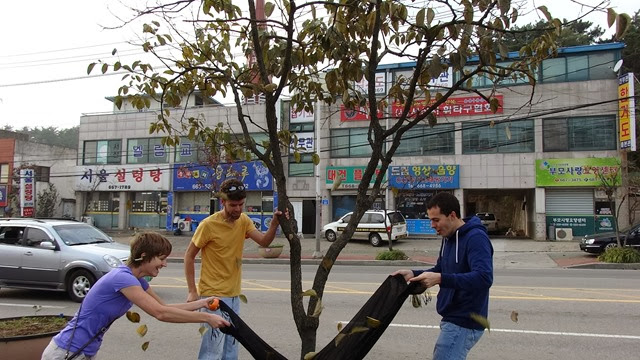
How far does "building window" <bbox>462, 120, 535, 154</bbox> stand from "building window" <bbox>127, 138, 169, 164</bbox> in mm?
18148

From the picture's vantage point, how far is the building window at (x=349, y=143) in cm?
2577

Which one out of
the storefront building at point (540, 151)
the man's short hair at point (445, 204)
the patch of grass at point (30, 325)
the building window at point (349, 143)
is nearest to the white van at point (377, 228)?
the storefront building at point (540, 151)

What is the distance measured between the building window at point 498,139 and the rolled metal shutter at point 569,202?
7.99 ft

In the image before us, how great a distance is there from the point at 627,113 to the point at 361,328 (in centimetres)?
2302

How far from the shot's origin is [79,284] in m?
9.39

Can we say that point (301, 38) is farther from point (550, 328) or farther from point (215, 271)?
point (550, 328)

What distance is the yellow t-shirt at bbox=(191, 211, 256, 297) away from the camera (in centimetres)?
387

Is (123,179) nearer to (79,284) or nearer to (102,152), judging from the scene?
(102,152)

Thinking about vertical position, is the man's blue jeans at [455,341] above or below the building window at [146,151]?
below

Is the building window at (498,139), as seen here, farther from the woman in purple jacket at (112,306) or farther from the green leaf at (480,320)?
the woman in purple jacket at (112,306)

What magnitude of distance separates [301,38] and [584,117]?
23.3 meters

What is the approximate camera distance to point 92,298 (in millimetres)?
2801

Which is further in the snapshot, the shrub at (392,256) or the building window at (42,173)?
the building window at (42,173)

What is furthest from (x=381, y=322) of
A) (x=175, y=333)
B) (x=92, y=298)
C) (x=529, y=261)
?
(x=529, y=261)
